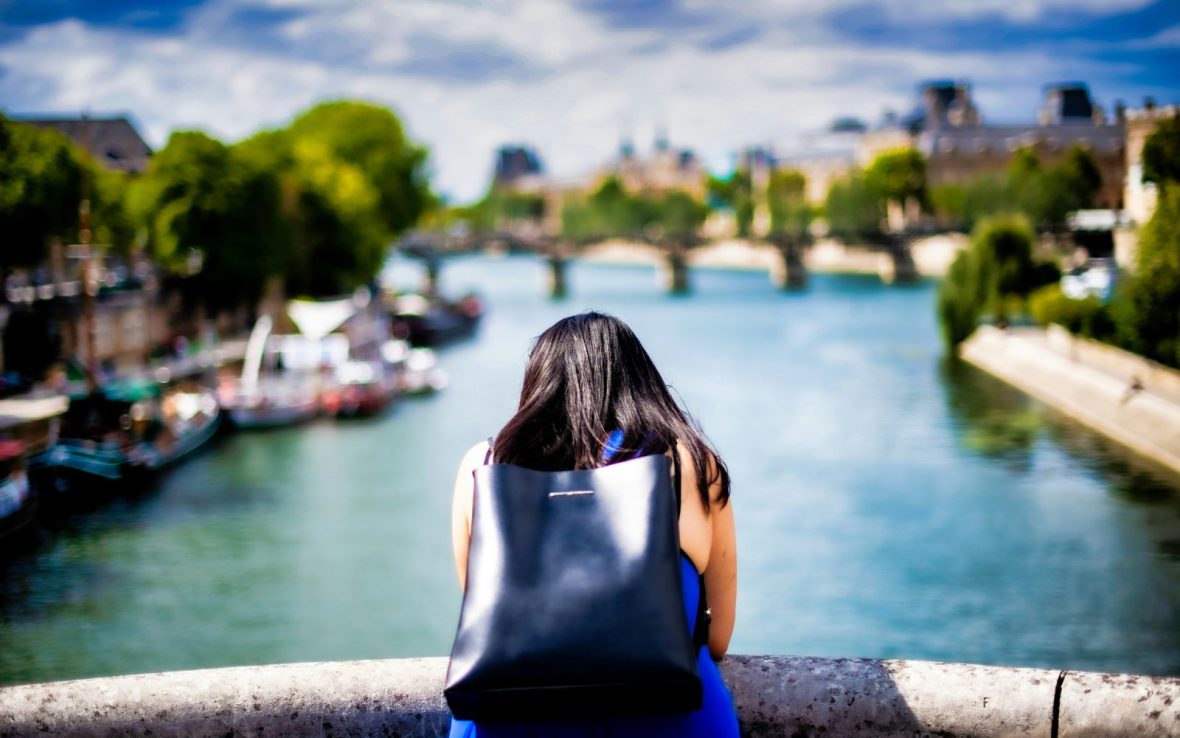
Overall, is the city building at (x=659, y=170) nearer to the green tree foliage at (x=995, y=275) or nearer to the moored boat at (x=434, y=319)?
the moored boat at (x=434, y=319)

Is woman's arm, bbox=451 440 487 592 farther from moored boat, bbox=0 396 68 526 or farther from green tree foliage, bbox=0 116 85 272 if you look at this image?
green tree foliage, bbox=0 116 85 272

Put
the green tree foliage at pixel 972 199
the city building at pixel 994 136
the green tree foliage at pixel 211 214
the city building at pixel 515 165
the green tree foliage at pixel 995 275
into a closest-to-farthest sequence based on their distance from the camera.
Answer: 1. the green tree foliage at pixel 211 214
2. the city building at pixel 994 136
3. the green tree foliage at pixel 995 275
4. the green tree foliage at pixel 972 199
5. the city building at pixel 515 165

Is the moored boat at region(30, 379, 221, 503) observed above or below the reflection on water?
above

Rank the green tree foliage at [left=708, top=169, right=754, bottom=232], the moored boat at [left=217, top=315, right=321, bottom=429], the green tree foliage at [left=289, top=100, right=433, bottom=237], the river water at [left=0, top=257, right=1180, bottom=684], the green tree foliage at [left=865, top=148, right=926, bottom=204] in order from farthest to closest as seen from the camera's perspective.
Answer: the green tree foliage at [left=708, top=169, right=754, bottom=232] < the green tree foliage at [left=865, top=148, right=926, bottom=204] < the green tree foliage at [left=289, top=100, right=433, bottom=237] < the moored boat at [left=217, top=315, right=321, bottom=429] < the river water at [left=0, top=257, right=1180, bottom=684]

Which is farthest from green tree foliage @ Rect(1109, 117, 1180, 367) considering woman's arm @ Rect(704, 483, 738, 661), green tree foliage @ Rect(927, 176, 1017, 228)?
woman's arm @ Rect(704, 483, 738, 661)

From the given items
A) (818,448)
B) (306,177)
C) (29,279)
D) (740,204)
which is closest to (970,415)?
(818,448)

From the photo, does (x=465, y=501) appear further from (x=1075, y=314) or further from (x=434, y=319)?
(x=434, y=319)

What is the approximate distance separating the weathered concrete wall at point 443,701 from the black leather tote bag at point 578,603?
0.53 metres

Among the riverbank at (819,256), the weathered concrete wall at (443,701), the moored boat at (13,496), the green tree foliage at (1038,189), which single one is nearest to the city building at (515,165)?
the riverbank at (819,256)

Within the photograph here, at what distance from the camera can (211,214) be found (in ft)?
85.2

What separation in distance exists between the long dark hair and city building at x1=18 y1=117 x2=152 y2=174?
62.8 feet

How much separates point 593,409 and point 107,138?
1980cm

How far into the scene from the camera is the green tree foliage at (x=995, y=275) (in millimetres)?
26922

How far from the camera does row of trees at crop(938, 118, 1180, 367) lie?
18938 millimetres
